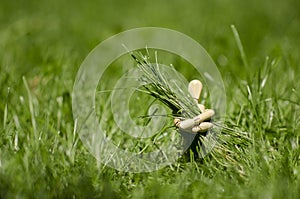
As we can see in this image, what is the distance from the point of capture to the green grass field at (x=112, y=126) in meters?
1.46

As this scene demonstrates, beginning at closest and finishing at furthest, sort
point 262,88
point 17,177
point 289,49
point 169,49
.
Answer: point 17,177 → point 262,88 → point 289,49 → point 169,49

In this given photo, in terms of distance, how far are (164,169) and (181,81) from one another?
31 cm

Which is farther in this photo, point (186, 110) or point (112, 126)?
point (112, 126)

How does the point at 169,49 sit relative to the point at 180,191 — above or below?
above

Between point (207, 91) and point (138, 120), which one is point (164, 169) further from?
point (207, 91)

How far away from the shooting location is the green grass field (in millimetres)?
1464

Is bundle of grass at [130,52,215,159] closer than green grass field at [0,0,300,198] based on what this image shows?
No

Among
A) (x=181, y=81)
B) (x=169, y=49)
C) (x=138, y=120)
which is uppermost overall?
(x=169, y=49)

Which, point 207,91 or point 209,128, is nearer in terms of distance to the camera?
point 209,128

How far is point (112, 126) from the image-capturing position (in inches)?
75.3

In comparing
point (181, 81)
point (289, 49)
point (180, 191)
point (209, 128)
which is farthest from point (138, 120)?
point (289, 49)

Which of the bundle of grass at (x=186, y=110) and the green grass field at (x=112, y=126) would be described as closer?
the green grass field at (x=112, y=126)

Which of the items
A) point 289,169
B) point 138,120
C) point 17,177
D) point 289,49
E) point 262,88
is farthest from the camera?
point 289,49

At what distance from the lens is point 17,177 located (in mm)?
1441
